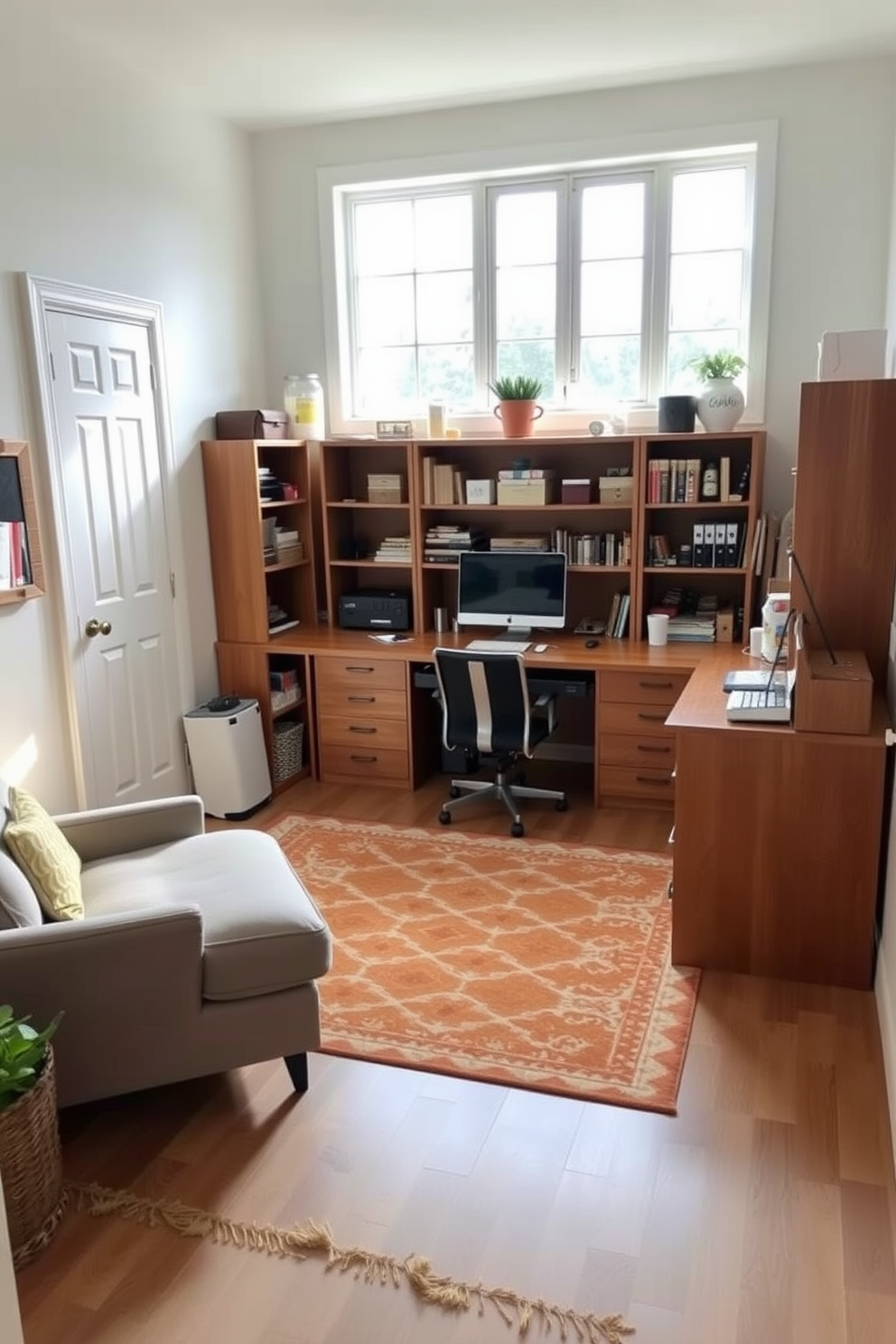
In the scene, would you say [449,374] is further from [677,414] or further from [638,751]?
[638,751]

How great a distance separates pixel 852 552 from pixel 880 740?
658mm

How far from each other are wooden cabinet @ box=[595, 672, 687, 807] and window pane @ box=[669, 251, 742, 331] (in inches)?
65.8

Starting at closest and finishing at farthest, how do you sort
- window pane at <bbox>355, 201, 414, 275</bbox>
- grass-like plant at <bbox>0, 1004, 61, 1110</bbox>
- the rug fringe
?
1. the rug fringe
2. grass-like plant at <bbox>0, 1004, 61, 1110</bbox>
3. window pane at <bbox>355, 201, 414, 275</bbox>

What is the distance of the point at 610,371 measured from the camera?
4.66m

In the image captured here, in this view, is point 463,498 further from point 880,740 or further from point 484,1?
point 880,740

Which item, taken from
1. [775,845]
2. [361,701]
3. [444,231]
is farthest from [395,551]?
[775,845]

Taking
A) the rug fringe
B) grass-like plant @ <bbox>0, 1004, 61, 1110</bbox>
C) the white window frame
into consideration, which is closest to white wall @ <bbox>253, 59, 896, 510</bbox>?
the white window frame

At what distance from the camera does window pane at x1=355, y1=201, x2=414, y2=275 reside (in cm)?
485

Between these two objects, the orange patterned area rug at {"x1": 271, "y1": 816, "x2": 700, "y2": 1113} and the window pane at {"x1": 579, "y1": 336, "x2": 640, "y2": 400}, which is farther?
the window pane at {"x1": 579, "y1": 336, "x2": 640, "y2": 400}

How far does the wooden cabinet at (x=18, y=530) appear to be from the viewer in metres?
3.27

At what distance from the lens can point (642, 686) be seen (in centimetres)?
414

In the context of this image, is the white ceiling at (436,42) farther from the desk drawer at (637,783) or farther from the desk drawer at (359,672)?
the desk drawer at (637,783)

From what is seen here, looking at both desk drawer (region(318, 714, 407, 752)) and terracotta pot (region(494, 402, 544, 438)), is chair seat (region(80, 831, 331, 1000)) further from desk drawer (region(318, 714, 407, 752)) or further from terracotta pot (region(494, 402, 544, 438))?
terracotta pot (region(494, 402, 544, 438))

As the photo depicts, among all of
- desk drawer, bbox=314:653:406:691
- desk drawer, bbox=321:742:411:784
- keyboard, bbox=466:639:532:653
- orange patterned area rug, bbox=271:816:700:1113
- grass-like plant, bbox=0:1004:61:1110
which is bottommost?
orange patterned area rug, bbox=271:816:700:1113
